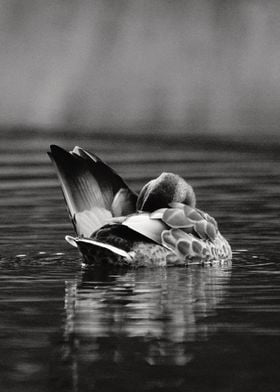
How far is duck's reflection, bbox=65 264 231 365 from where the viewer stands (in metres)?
9.27

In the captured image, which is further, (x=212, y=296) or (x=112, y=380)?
(x=212, y=296)

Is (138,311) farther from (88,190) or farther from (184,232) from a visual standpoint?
(88,190)

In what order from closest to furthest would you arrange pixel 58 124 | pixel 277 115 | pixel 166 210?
1. pixel 166 210
2. pixel 58 124
3. pixel 277 115

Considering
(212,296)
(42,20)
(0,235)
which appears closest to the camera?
(212,296)

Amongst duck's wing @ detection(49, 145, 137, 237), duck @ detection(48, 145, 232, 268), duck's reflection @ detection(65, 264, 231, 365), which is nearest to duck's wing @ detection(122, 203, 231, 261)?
duck @ detection(48, 145, 232, 268)

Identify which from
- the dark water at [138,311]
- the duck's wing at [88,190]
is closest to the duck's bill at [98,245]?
the dark water at [138,311]

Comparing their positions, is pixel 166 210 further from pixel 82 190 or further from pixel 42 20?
pixel 42 20

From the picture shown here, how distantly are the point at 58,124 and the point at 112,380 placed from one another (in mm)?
22464

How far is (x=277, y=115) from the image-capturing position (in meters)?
33.4

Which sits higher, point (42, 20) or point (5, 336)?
point (42, 20)

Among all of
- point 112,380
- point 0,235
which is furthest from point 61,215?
point 112,380

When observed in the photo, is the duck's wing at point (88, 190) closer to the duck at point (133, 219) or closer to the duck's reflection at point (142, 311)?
the duck at point (133, 219)

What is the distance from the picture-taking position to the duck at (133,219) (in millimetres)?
12234

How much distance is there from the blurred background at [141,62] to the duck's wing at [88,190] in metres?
18.7
